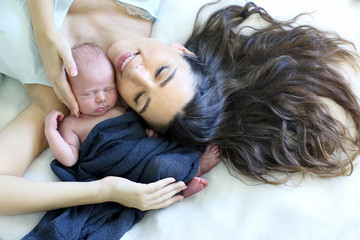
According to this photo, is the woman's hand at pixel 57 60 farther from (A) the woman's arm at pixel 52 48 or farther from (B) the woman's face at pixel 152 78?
(B) the woman's face at pixel 152 78

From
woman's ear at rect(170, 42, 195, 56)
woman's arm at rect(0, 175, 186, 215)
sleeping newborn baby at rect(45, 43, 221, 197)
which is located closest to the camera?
woman's arm at rect(0, 175, 186, 215)

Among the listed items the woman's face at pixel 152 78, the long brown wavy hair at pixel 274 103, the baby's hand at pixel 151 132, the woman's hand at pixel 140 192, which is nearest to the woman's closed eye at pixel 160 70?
the woman's face at pixel 152 78

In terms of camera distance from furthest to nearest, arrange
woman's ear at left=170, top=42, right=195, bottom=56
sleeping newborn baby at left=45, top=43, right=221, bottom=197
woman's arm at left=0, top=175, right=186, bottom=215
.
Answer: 1. woman's ear at left=170, top=42, right=195, bottom=56
2. sleeping newborn baby at left=45, top=43, right=221, bottom=197
3. woman's arm at left=0, top=175, right=186, bottom=215

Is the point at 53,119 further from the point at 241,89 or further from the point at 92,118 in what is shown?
the point at 241,89

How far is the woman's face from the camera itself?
115 cm

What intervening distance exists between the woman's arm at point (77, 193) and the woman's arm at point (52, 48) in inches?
10.4

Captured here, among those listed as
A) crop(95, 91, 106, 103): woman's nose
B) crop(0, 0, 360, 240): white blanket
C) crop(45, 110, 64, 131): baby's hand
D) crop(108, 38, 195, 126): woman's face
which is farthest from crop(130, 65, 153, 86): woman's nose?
crop(0, 0, 360, 240): white blanket

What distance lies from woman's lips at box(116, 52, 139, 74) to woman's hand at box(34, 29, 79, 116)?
6.0 inches

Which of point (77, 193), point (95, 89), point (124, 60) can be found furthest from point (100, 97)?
point (77, 193)

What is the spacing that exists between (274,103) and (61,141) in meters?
0.72

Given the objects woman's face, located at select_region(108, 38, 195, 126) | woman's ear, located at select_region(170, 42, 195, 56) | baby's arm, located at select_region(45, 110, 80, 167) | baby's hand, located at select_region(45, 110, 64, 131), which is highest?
woman's ear, located at select_region(170, 42, 195, 56)

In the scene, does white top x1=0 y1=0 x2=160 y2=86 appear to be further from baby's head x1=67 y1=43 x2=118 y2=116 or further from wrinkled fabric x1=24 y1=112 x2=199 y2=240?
wrinkled fabric x1=24 y1=112 x2=199 y2=240

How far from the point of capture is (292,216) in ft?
3.63

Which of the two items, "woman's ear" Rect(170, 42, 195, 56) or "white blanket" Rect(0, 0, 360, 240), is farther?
"woman's ear" Rect(170, 42, 195, 56)
